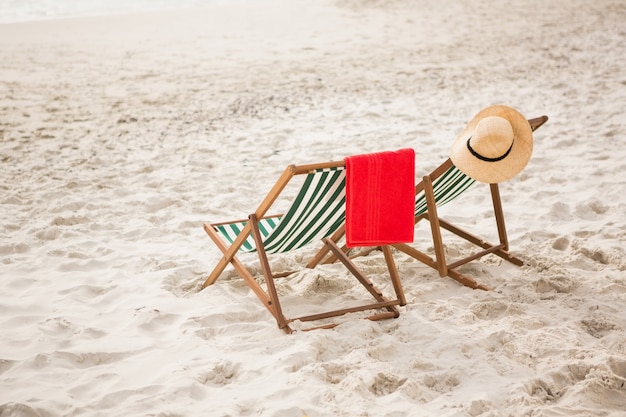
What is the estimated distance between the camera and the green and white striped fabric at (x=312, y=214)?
2.99m

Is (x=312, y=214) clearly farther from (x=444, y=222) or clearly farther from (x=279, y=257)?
(x=444, y=222)

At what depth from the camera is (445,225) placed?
393 centimetres

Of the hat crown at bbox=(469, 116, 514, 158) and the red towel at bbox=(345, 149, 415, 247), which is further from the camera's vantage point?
the hat crown at bbox=(469, 116, 514, 158)

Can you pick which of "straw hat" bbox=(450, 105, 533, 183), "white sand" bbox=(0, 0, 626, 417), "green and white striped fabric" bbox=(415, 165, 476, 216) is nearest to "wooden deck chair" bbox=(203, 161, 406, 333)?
"white sand" bbox=(0, 0, 626, 417)

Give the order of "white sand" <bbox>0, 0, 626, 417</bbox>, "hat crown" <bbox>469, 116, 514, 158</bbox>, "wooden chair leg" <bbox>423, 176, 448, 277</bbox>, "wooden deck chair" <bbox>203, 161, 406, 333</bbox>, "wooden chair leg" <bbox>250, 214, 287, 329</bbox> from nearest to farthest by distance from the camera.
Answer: "white sand" <bbox>0, 0, 626, 417</bbox> → "wooden deck chair" <bbox>203, 161, 406, 333</bbox> → "wooden chair leg" <bbox>250, 214, 287, 329</bbox> → "hat crown" <bbox>469, 116, 514, 158</bbox> → "wooden chair leg" <bbox>423, 176, 448, 277</bbox>

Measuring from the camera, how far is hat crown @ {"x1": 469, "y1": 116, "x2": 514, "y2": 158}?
10.8ft

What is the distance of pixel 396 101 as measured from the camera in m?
7.32

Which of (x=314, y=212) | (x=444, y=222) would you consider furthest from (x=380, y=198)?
(x=444, y=222)

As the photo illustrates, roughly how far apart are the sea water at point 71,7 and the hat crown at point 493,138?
1206cm

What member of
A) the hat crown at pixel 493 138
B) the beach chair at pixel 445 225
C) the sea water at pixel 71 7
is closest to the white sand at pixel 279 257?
the beach chair at pixel 445 225

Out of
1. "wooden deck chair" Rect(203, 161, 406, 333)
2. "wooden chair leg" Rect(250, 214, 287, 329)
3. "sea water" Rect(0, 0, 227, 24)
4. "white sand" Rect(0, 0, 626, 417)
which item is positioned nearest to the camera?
"white sand" Rect(0, 0, 626, 417)

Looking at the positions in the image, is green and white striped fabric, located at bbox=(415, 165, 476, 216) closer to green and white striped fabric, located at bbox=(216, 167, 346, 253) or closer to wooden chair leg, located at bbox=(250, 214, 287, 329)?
green and white striped fabric, located at bbox=(216, 167, 346, 253)

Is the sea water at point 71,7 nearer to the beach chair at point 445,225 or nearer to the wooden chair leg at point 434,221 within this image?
the beach chair at point 445,225

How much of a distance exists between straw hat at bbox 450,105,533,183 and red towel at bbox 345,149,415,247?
0.41 m
